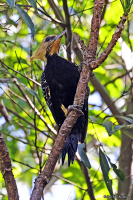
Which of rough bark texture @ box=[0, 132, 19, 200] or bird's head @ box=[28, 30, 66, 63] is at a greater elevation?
bird's head @ box=[28, 30, 66, 63]

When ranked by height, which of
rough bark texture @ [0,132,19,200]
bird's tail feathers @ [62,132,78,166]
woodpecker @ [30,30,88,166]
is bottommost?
rough bark texture @ [0,132,19,200]

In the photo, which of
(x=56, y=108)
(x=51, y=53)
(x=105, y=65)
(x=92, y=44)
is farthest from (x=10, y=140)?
(x=92, y=44)

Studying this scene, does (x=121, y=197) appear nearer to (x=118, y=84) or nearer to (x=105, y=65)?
(x=118, y=84)

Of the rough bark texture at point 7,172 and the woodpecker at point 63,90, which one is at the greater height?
the woodpecker at point 63,90

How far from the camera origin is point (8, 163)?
2186 mm

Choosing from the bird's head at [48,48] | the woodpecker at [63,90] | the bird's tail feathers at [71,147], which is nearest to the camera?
the bird's tail feathers at [71,147]

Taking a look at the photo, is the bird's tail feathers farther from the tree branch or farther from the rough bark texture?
the rough bark texture

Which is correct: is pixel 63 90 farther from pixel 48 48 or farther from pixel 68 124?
pixel 68 124

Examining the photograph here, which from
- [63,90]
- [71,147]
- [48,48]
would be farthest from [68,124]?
[48,48]

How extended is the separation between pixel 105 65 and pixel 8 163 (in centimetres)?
320

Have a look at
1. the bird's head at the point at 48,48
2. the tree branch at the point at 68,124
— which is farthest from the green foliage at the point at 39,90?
the tree branch at the point at 68,124

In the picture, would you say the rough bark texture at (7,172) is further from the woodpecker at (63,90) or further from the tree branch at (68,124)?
the woodpecker at (63,90)

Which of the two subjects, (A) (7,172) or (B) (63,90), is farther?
(B) (63,90)

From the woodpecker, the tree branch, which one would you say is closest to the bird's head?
the woodpecker
